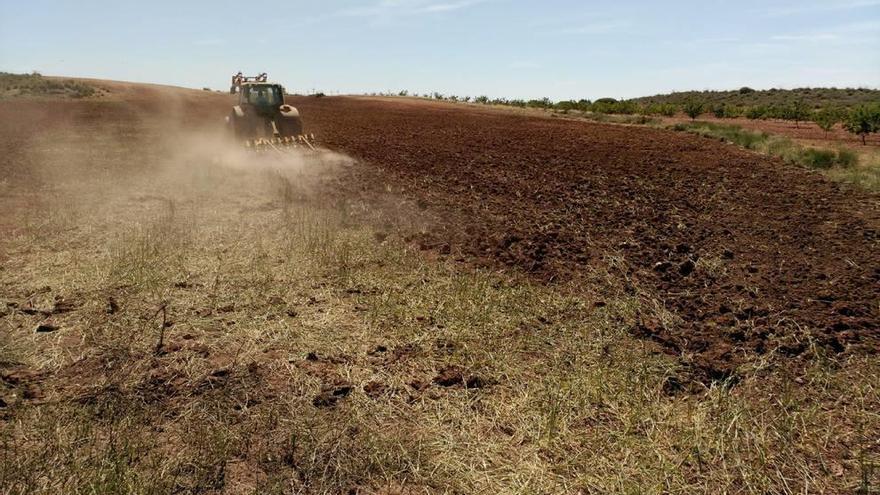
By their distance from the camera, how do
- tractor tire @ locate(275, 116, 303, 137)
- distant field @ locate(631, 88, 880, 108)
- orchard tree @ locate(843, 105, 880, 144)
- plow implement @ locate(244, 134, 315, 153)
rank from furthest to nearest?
distant field @ locate(631, 88, 880, 108) → orchard tree @ locate(843, 105, 880, 144) → tractor tire @ locate(275, 116, 303, 137) → plow implement @ locate(244, 134, 315, 153)

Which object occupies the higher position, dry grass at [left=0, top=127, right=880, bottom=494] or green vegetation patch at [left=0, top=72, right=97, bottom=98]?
green vegetation patch at [left=0, top=72, right=97, bottom=98]

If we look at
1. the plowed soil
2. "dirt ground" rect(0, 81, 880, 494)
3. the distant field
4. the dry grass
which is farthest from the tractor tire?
the distant field

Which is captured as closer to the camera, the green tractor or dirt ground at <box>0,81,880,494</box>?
dirt ground at <box>0,81,880,494</box>

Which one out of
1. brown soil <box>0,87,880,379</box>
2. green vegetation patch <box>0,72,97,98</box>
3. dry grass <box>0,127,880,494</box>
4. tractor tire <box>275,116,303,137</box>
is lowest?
dry grass <box>0,127,880,494</box>

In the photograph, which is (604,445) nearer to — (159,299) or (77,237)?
(159,299)

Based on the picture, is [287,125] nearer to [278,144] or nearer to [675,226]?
[278,144]

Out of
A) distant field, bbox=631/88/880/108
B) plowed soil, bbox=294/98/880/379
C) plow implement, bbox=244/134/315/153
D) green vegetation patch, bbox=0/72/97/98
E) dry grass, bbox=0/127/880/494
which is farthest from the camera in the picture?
distant field, bbox=631/88/880/108

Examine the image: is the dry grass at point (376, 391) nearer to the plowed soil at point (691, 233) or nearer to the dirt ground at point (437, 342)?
the dirt ground at point (437, 342)

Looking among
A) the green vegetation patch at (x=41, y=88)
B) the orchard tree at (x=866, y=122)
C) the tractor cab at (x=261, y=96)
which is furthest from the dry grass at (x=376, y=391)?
the green vegetation patch at (x=41, y=88)

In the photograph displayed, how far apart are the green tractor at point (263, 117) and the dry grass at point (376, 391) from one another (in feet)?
32.7

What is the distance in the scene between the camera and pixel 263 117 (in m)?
16.4

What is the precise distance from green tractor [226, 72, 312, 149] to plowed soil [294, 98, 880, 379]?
2.55 m

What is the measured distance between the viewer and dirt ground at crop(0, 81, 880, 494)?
3350 millimetres

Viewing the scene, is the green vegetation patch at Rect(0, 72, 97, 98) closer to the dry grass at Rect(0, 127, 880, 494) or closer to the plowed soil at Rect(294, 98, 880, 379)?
the plowed soil at Rect(294, 98, 880, 379)
